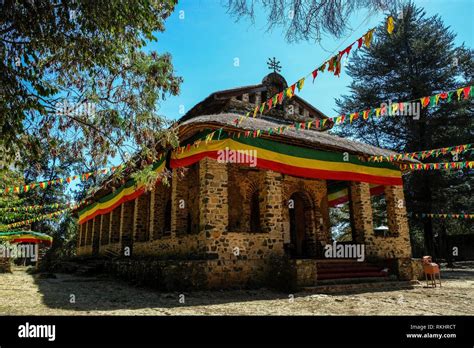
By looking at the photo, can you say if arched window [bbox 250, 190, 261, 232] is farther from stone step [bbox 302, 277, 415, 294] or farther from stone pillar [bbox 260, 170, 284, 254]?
stone step [bbox 302, 277, 415, 294]

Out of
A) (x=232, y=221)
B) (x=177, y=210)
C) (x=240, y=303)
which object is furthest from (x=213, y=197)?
(x=232, y=221)

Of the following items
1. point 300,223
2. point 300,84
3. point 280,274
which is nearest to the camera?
point 300,84

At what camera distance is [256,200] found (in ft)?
42.5

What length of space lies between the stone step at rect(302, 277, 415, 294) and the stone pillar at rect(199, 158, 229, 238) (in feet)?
9.20

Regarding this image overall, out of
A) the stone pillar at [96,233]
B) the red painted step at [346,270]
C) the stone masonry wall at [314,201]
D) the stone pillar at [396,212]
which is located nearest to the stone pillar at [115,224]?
the stone pillar at [96,233]

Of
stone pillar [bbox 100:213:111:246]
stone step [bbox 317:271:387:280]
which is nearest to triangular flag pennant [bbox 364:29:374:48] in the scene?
stone step [bbox 317:271:387:280]

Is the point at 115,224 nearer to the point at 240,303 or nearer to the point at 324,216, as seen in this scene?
the point at 324,216

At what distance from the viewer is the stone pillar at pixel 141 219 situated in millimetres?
13781

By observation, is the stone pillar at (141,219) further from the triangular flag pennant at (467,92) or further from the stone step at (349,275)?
the triangular flag pennant at (467,92)

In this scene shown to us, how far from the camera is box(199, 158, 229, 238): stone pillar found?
845 centimetres

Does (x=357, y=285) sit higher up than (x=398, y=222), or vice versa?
(x=398, y=222)

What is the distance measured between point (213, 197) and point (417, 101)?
16519 mm

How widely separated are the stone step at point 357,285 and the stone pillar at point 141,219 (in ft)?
28.0
